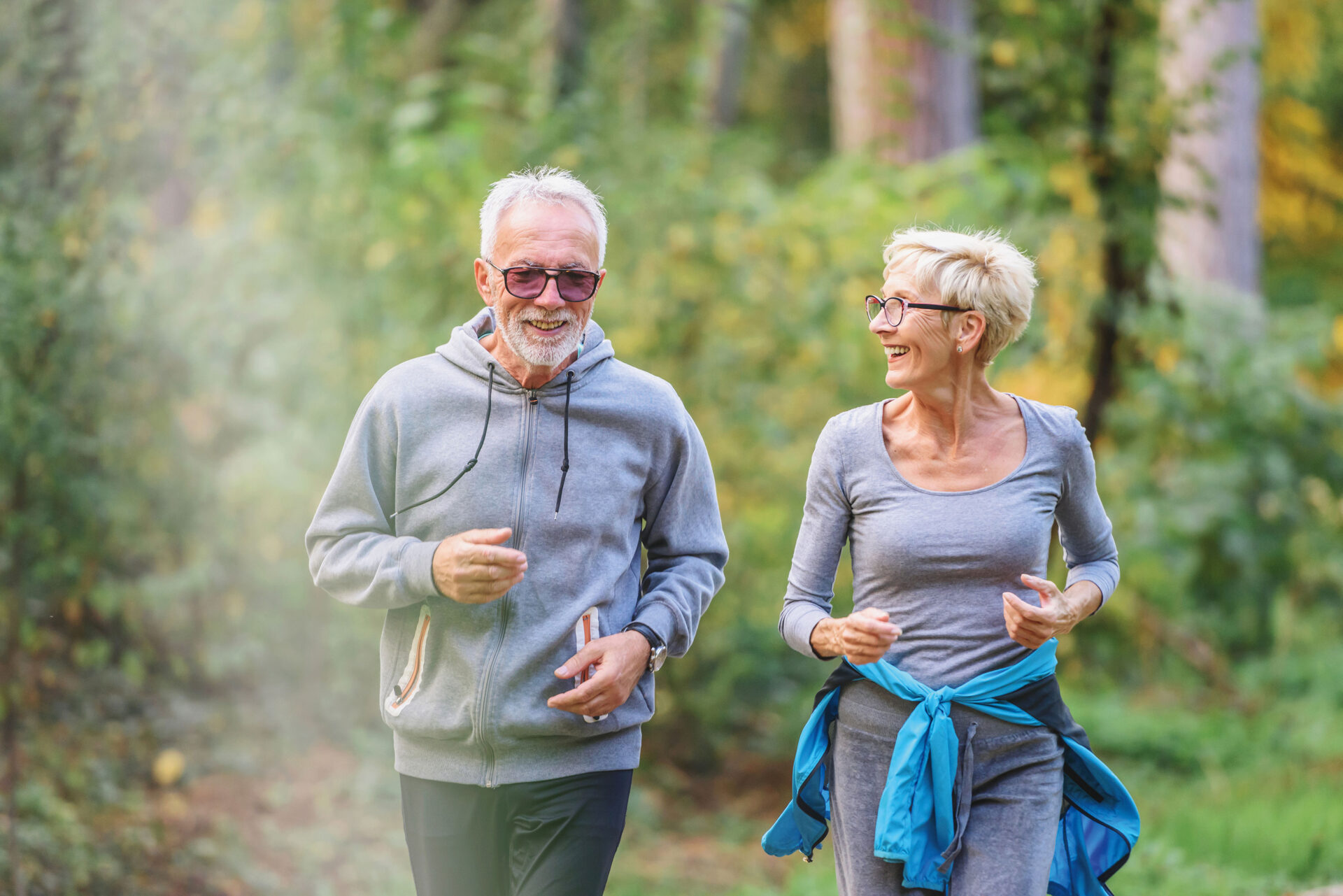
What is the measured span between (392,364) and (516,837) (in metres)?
3.91

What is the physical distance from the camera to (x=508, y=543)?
109 inches

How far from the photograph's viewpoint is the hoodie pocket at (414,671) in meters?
2.81

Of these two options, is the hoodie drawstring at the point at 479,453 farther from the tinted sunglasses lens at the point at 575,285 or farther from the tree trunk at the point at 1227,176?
the tree trunk at the point at 1227,176

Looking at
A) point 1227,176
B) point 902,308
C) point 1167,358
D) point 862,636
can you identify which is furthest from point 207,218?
point 1227,176

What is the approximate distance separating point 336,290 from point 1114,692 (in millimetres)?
5540

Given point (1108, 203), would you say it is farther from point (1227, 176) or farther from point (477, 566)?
point (1227, 176)

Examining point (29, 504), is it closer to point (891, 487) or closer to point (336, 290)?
point (336, 290)

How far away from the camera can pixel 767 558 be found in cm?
665

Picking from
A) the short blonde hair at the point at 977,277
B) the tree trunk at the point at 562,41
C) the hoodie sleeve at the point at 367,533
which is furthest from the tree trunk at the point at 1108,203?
the hoodie sleeve at the point at 367,533

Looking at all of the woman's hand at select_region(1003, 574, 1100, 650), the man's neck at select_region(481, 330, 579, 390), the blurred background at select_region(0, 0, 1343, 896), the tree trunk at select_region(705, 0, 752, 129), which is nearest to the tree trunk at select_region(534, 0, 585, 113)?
the blurred background at select_region(0, 0, 1343, 896)

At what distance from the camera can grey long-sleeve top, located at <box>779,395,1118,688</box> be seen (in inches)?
109

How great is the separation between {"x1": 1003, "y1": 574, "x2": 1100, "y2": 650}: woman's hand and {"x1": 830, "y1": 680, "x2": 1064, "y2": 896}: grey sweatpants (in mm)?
211

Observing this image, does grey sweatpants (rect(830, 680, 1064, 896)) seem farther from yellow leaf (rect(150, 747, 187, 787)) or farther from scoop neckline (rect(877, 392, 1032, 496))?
yellow leaf (rect(150, 747, 187, 787))

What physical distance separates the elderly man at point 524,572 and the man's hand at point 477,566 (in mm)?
109
